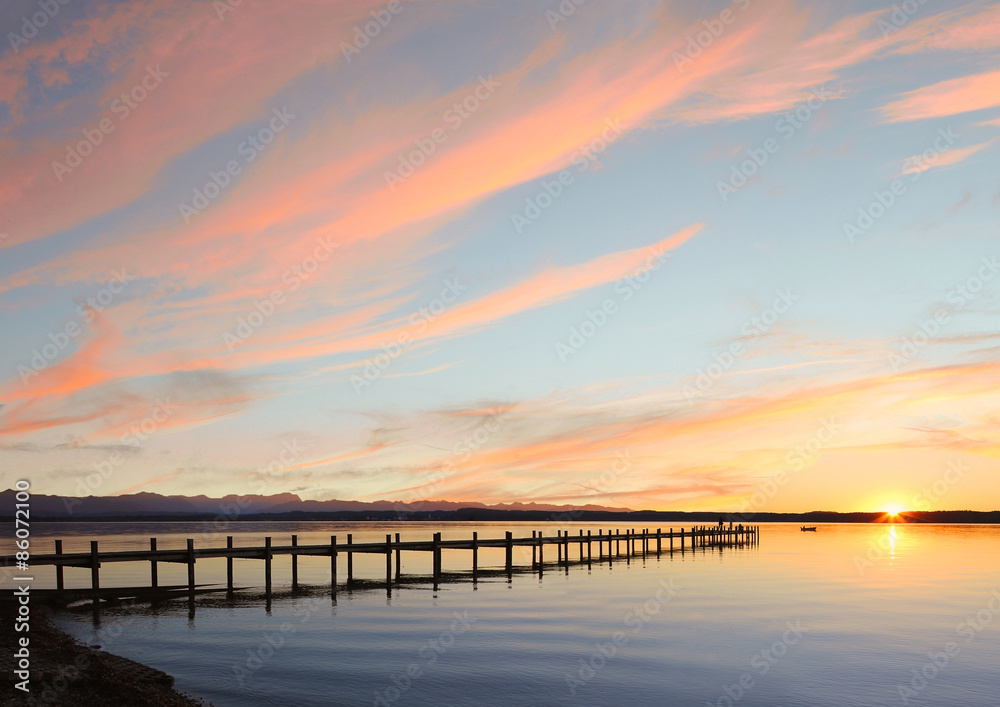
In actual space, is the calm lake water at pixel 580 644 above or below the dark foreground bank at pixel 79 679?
below

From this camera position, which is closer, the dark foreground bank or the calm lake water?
the dark foreground bank

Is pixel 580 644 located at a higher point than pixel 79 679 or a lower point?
lower

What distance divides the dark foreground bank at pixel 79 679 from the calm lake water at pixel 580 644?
1.63 metres

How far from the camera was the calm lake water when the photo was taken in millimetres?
22281

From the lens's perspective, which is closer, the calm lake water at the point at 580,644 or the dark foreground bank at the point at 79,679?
the dark foreground bank at the point at 79,679

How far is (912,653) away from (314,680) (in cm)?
2057

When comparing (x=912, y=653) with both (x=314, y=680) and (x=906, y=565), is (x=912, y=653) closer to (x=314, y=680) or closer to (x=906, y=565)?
Result: (x=314, y=680)

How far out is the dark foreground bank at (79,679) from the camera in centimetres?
1683

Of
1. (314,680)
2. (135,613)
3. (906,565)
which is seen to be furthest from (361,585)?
(906,565)

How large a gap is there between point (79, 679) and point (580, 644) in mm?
16287

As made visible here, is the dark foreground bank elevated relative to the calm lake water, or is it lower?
elevated

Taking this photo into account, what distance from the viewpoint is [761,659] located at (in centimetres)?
2666

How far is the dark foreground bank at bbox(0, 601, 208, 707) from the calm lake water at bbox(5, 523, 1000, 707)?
5.36 feet

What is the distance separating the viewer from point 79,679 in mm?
18422
